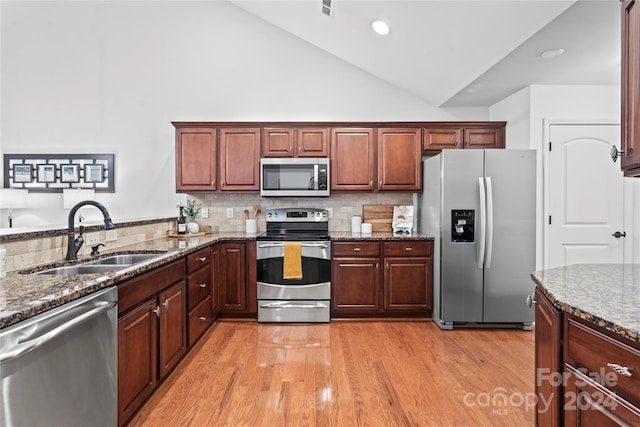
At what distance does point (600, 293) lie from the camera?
134 centimetres

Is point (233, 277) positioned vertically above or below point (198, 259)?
below

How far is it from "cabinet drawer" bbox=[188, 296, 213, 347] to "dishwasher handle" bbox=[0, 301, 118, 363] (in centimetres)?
130

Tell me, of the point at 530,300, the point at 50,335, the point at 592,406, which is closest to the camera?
the point at 592,406

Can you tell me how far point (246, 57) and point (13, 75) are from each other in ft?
9.80

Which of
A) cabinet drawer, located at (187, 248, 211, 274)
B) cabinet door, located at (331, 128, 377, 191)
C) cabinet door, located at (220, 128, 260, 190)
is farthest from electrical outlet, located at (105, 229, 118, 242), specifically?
cabinet door, located at (331, 128, 377, 191)

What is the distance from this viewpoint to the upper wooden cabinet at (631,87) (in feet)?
4.66

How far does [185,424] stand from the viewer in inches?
76.4

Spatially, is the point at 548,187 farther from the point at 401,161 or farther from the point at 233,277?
the point at 233,277

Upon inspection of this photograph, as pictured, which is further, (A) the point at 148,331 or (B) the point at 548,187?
(B) the point at 548,187

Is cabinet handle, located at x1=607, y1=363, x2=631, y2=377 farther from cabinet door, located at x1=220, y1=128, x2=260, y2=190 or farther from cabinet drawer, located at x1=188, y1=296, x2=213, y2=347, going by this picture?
cabinet door, located at x1=220, y1=128, x2=260, y2=190

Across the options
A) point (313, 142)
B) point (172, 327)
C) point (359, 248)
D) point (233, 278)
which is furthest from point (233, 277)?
point (313, 142)

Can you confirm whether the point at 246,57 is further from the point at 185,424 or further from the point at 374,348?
the point at 185,424

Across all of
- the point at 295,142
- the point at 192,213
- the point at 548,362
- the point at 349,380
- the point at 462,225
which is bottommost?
the point at 349,380

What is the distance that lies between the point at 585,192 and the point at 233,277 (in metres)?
3.73
